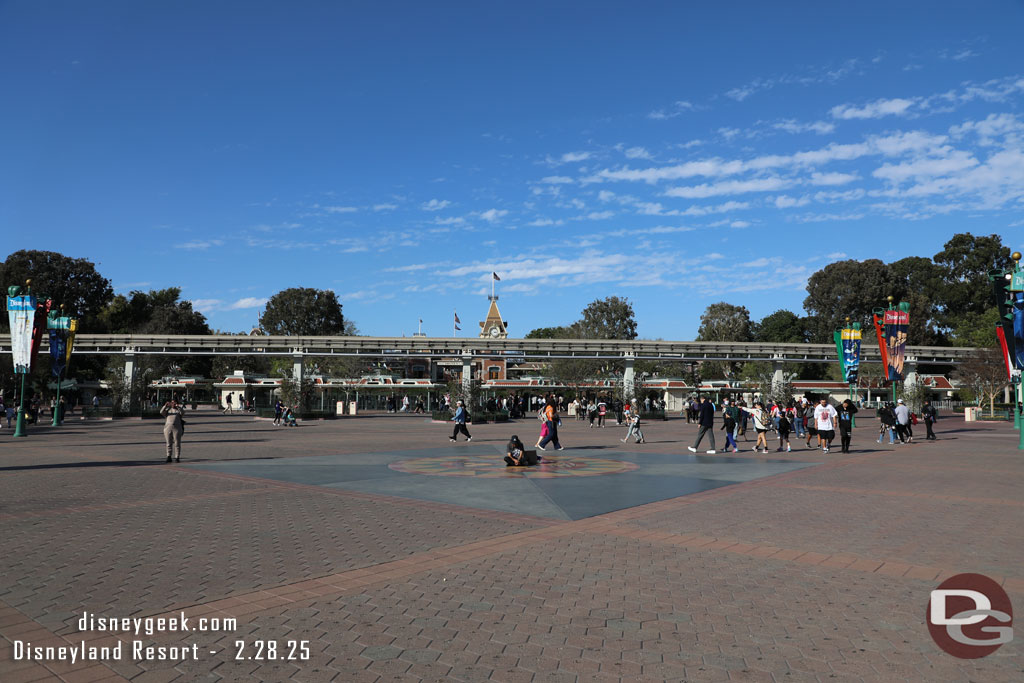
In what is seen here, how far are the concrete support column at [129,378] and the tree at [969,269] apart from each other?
301 feet

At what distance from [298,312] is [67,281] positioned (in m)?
29.1

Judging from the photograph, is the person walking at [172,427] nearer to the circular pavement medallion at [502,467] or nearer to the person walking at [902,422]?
the circular pavement medallion at [502,467]

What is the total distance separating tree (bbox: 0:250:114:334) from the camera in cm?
6875

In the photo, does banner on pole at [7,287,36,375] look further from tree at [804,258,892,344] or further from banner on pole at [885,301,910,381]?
tree at [804,258,892,344]

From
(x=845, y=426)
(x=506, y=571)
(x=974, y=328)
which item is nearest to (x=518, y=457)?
(x=506, y=571)

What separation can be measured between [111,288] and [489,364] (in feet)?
164

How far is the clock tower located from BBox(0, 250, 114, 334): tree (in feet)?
172

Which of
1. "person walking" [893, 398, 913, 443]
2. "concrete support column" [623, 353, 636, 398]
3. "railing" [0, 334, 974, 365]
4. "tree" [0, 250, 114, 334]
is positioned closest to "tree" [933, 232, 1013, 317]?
"railing" [0, 334, 974, 365]

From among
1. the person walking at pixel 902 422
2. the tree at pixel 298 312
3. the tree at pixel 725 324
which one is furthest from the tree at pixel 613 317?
the person walking at pixel 902 422

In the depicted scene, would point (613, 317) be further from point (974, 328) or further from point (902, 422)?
point (902, 422)

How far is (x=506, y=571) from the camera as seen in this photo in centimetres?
644

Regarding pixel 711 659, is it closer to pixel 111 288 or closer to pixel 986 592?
pixel 986 592

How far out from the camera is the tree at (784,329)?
97250 mm

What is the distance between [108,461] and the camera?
1617 cm
